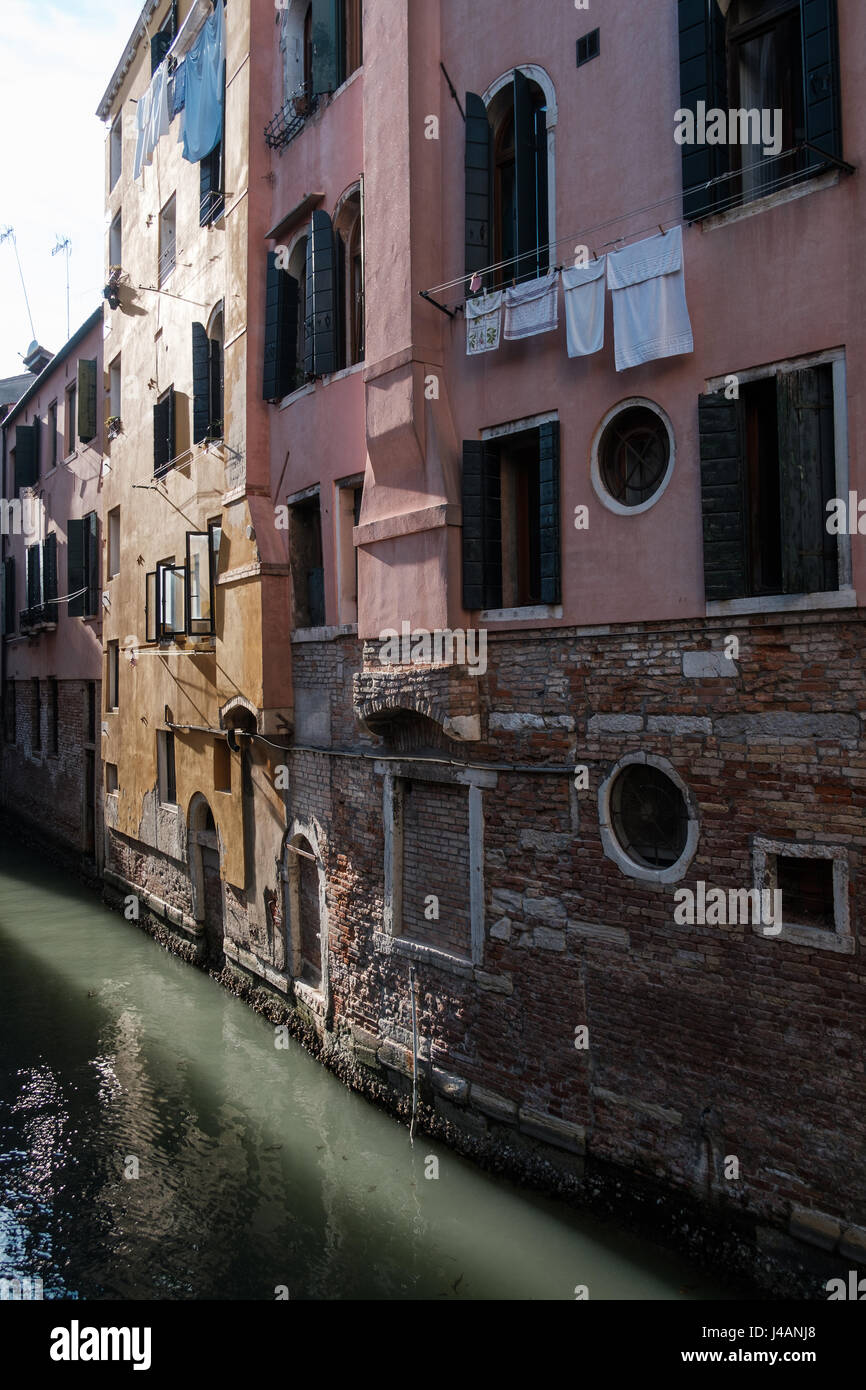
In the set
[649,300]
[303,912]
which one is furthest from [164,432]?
→ [649,300]

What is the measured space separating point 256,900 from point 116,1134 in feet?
11.4

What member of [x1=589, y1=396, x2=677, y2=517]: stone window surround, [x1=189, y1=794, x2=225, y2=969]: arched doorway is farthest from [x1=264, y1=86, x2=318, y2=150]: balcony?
[x1=189, y1=794, x2=225, y2=969]: arched doorway

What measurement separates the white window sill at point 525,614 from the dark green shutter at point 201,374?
692 cm

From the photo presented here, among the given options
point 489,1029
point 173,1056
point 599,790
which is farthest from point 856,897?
point 173,1056

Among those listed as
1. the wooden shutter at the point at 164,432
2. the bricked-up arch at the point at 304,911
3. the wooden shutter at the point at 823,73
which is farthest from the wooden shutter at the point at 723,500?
the wooden shutter at the point at 164,432

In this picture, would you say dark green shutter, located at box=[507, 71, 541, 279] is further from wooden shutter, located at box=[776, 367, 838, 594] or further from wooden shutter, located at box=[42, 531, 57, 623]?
wooden shutter, located at box=[42, 531, 57, 623]

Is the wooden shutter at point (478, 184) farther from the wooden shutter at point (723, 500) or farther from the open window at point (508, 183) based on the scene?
the wooden shutter at point (723, 500)

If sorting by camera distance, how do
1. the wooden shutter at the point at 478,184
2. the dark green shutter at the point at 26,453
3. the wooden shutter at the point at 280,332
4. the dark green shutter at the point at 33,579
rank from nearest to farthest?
the wooden shutter at the point at 478,184
the wooden shutter at the point at 280,332
the dark green shutter at the point at 33,579
the dark green shutter at the point at 26,453

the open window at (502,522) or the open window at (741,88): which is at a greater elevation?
the open window at (741,88)

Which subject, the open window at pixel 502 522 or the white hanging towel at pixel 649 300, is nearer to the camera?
the white hanging towel at pixel 649 300

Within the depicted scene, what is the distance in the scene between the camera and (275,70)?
11.5m

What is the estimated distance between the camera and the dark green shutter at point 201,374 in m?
13.3

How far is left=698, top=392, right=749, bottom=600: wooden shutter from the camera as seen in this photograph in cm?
628

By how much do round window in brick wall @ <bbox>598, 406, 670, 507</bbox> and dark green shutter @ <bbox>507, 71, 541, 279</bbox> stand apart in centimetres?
153
